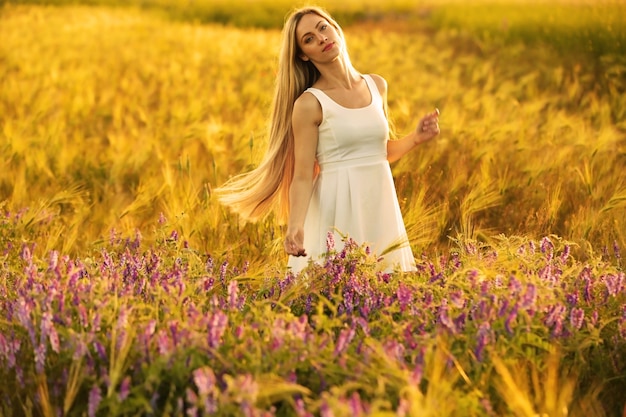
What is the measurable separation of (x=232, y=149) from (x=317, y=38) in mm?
2191

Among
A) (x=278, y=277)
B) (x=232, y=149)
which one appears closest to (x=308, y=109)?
(x=278, y=277)

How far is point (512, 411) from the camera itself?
2086mm

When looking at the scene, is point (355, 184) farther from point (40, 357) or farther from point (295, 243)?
point (40, 357)

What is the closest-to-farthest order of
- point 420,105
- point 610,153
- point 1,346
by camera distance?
1. point 1,346
2. point 610,153
3. point 420,105

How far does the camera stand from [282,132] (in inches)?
132

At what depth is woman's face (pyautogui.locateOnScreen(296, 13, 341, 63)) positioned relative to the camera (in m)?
3.22

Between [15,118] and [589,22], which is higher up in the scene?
[589,22]

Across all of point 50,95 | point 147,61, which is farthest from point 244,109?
point 147,61

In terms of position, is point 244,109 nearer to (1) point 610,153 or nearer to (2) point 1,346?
(1) point 610,153

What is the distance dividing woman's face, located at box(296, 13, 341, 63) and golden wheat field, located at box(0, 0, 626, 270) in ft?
2.48

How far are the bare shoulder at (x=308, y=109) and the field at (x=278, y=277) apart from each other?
0.51 meters

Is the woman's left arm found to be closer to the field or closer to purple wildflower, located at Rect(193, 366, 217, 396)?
the field

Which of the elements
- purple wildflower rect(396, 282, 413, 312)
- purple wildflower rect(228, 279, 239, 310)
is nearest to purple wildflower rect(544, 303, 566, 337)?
purple wildflower rect(396, 282, 413, 312)

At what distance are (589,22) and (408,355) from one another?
9.11 m
